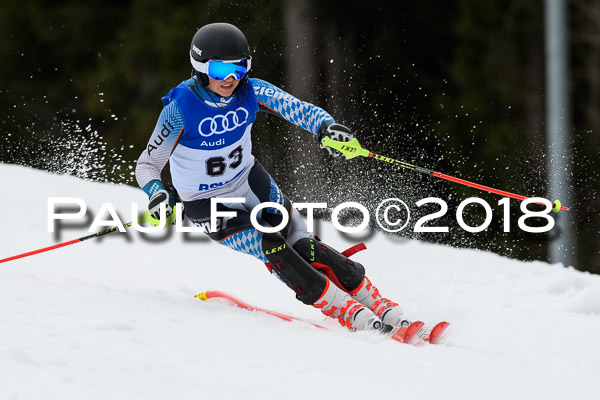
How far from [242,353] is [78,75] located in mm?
16871

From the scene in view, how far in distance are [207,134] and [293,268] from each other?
808 mm

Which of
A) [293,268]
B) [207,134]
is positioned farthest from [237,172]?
[293,268]

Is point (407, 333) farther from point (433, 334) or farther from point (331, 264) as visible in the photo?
point (331, 264)

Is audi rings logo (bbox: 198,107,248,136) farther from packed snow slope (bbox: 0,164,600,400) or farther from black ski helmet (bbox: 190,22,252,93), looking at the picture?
packed snow slope (bbox: 0,164,600,400)

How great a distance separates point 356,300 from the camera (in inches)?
170

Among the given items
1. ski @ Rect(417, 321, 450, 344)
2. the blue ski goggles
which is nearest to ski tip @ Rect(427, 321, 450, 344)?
ski @ Rect(417, 321, 450, 344)

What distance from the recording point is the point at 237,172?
4.34m

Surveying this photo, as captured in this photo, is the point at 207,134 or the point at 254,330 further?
the point at 207,134

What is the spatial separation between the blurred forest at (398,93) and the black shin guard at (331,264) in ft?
20.0

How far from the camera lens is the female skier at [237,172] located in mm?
4004

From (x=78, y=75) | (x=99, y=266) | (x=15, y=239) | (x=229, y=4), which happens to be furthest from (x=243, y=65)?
(x=78, y=75)

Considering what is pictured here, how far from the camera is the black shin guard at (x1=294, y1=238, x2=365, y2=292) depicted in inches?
167

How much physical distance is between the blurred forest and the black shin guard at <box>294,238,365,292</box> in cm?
608

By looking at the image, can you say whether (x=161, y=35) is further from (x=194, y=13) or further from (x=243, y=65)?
(x=243, y=65)
